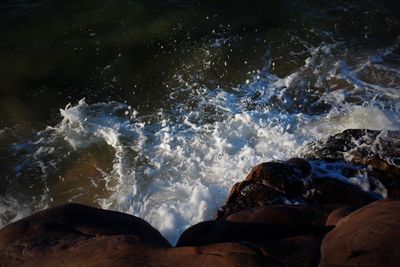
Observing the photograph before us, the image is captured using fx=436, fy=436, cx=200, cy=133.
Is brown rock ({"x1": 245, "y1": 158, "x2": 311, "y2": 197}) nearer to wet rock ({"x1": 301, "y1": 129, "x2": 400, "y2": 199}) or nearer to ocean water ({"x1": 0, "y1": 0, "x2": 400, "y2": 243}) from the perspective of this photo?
ocean water ({"x1": 0, "y1": 0, "x2": 400, "y2": 243})

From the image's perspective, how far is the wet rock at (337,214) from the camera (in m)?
3.91

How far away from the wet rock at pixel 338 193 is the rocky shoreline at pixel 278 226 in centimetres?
1

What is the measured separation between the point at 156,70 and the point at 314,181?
16.1 ft

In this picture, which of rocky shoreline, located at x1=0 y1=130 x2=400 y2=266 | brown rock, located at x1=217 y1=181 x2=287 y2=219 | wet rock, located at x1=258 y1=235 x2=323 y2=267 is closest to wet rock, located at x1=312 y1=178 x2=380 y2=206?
rocky shoreline, located at x1=0 y1=130 x2=400 y2=266

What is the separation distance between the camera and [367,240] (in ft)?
10.2

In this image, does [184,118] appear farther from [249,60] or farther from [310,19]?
[310,19]

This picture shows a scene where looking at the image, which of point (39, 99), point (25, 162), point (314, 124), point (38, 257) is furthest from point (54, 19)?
point (38, 257)

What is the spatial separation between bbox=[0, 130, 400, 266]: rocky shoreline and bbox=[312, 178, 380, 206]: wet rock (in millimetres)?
11

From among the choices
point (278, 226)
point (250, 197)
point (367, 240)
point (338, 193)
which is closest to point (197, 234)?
point (250, 197)

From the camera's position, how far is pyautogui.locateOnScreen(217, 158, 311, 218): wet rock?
497 cm

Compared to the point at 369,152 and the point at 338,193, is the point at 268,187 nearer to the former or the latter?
the point at 338,193

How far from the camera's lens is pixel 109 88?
28.4 ft

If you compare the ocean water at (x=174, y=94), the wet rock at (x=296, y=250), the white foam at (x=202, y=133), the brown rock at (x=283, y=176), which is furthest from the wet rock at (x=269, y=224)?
the white foam at (x=202, y=133)

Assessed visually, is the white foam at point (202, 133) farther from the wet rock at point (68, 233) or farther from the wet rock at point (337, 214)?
the wet rock at point (337, 214)
